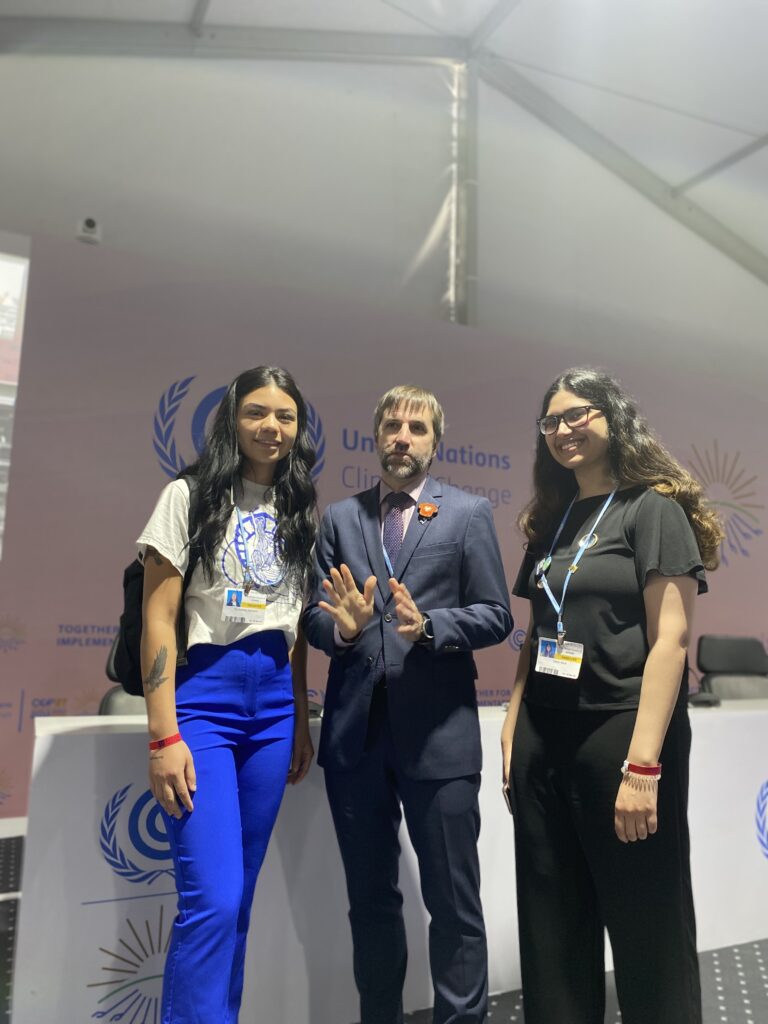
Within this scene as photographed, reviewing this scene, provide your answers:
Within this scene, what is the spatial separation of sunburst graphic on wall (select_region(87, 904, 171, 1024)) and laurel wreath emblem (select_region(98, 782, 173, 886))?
9 cm

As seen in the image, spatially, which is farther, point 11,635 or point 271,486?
point 11,635

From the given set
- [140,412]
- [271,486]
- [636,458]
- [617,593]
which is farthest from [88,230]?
[617,593]

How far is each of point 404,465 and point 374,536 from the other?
175 millimetres

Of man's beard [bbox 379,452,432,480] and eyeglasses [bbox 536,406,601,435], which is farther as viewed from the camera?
man's beard [bbox 379,452,432,480]

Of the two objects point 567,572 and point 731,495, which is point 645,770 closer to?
point 567,572

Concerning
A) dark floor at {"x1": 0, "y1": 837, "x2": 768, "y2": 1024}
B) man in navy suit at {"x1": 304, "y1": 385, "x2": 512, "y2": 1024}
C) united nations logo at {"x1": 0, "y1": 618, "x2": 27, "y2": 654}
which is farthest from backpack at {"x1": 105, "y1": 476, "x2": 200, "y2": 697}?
united nations logo at {"x1": 0, "y1": 618, "x2": 27, "y2": 654}

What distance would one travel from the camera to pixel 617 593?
4.76 feet

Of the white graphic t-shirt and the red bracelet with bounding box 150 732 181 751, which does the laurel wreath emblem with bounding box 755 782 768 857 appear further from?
the red bracelet with bounding box 150 732 181 751

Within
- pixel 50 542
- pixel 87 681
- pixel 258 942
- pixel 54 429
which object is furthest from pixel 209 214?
pixel 258 942

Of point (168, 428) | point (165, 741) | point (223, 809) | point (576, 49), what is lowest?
point (223, 809)

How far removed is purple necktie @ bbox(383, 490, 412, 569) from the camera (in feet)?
5.55

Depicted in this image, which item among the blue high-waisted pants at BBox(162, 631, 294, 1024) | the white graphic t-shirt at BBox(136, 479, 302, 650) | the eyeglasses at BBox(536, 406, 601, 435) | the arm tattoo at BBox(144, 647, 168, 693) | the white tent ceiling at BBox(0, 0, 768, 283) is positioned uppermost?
the white tent ceiling at BBox(0, 0, 768, 283)

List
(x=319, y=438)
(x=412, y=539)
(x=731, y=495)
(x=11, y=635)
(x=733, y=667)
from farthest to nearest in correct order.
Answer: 1. (x=731, y=495)
2. (x=319, y=438)
3. (x=733, y=667)
4. (x=11, y=635)
5. (x=412, y=539)

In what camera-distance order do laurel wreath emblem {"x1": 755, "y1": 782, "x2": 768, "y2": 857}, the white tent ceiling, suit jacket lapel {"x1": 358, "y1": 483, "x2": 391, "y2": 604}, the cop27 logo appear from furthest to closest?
the white tent ceiling → the cop27 logo → laurel wreath emblem {"x1": 755, "y1": 782, "x2": 768, "y2": 857} → suit jacket lapel {"x1": 358, "y1": 483, "x2": 391, "y2": 604}
